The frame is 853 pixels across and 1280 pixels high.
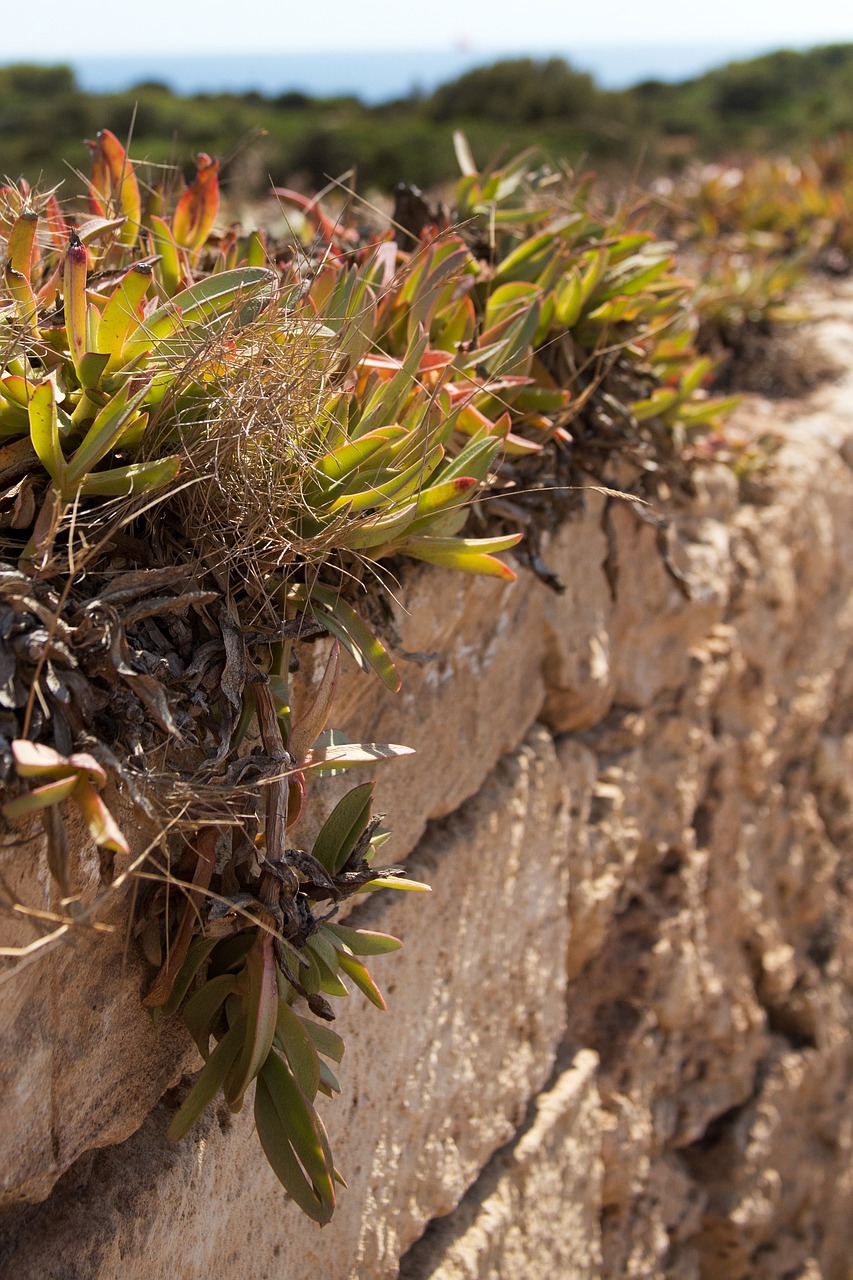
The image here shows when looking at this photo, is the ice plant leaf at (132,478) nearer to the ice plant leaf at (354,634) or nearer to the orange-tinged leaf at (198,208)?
the ice plant leaf at (354,634)

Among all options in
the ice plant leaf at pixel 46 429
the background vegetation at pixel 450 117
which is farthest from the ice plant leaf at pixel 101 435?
the background vegetation at pixel 450 117

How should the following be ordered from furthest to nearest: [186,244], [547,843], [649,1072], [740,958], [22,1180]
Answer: [740,958] < [649,1072] < [547,843] < [186,244] < [22,1180]

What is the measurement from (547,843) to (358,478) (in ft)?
3.22

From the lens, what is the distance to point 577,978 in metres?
2.37

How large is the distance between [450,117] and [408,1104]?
18832mm

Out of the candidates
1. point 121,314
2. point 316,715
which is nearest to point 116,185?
point 121,314

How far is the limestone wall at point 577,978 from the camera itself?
125cm

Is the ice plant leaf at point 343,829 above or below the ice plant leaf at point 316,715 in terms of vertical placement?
below

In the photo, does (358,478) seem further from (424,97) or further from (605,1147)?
(424,97)

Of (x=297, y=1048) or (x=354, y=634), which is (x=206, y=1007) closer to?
(x=297, y=1048)

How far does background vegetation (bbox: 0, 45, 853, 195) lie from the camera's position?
13.3 meters

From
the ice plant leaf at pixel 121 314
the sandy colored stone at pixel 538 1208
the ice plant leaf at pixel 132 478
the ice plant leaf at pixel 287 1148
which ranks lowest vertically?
the sandy colored stone at pixel 538 1208

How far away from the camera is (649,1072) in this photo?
8.22 ft

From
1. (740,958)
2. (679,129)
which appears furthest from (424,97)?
(740,958)
